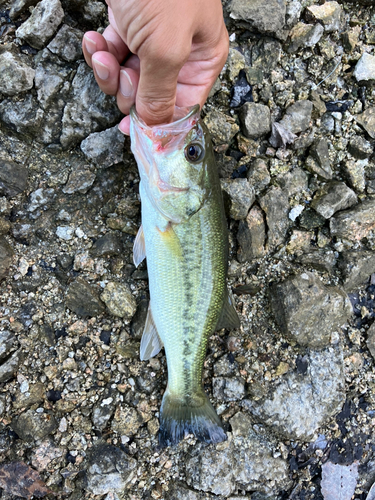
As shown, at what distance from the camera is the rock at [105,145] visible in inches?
123

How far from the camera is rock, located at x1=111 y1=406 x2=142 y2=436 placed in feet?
10.0

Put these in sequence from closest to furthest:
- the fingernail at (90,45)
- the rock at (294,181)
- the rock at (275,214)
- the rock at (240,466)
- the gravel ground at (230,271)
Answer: the fingernail at (90,45), the gravel ground at (230,271), the rock at (240,466), the rock at (275,214), the rock at (294,181)

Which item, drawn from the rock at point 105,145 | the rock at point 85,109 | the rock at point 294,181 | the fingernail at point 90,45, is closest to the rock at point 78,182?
the rock at point 105,145

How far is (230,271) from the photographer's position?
132 inches

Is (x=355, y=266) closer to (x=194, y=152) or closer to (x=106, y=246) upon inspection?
(x=194, y=152)

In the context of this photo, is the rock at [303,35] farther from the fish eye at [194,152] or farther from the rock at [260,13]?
the fish eye at [194,152]

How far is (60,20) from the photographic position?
3.02 m

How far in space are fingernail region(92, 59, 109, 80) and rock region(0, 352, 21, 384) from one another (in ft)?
7.63

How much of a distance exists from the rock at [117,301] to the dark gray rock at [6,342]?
0.79 meters

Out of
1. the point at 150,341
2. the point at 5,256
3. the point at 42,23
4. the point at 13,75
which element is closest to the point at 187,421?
the point at 150,341

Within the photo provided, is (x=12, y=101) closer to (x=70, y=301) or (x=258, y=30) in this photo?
(x=70, y=301)

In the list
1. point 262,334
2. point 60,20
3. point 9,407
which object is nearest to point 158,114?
point 60,20

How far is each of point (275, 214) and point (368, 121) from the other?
140cm

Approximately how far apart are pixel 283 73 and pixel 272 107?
1.23ft
